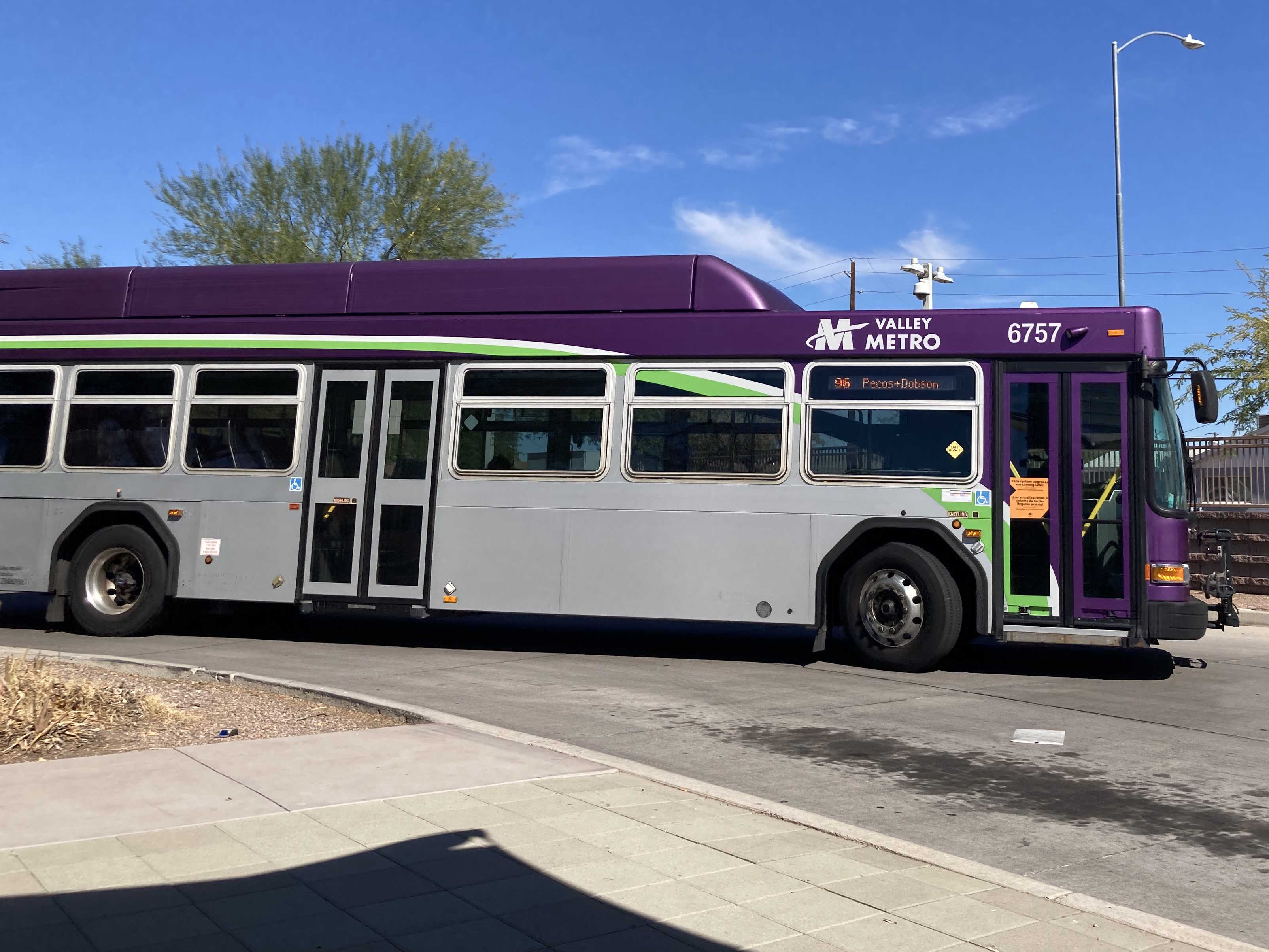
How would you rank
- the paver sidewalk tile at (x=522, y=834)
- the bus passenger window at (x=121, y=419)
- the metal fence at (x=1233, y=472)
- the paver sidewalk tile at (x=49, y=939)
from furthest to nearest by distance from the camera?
the metal fence at (x=1233, y=472)
the bus passenger window at (x=121, y=419)
the paver sidewalk tile at (x=522, y=834)
the paver sidewalk tile at (x=49, y=939)

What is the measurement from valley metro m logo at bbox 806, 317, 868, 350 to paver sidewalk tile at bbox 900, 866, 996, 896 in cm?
677

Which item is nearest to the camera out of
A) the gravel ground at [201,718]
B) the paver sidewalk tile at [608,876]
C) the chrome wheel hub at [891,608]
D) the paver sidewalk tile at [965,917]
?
the paver sidewalk tile at [965,917]

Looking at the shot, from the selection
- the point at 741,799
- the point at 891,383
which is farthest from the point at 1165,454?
the point at 741,799

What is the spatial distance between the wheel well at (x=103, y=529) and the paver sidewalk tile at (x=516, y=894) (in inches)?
354

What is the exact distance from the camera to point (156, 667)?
383 inches

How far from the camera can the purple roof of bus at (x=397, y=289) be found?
11.5 metres

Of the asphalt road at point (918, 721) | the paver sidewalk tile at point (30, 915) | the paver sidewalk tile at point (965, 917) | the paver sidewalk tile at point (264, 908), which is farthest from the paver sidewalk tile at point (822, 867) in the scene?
the paver sidewalk tile at point (30, 915)

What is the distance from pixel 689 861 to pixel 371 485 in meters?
7.84

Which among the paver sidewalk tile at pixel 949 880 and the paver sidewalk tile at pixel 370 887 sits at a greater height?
the paver sidewalk tile at pixel 949 880

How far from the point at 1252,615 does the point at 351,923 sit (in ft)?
53.5

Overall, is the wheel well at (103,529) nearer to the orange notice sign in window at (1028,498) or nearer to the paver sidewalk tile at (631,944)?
the orange notice sign in window at (1028,498)

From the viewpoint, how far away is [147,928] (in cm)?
405

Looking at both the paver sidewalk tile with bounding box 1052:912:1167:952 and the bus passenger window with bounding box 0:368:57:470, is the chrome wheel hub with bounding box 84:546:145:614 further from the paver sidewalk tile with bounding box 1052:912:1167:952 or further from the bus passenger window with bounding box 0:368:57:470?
the paver sidewalk tile with bounding box 1052:912:1167:952

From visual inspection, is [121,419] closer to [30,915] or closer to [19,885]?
[19,885]
